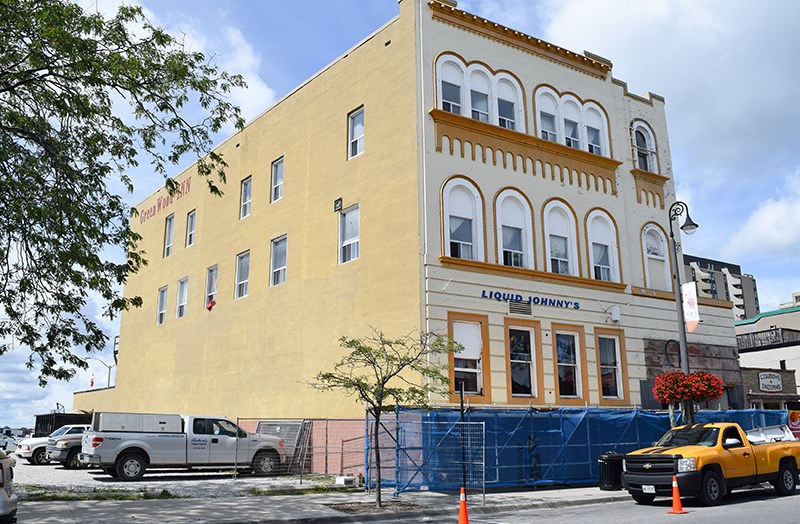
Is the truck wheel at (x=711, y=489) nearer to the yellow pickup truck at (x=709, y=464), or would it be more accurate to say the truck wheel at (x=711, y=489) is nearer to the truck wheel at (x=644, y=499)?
the yellow pickup truck at (x=709, y=464)

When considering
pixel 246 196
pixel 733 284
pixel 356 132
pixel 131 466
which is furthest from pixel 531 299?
pixel 733 284

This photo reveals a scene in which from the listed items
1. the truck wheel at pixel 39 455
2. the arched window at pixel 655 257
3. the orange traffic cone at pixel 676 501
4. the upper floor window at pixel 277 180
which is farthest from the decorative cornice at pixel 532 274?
the truck wheel at pixel 39 455

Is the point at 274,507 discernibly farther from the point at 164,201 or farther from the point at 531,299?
the point at 164,201

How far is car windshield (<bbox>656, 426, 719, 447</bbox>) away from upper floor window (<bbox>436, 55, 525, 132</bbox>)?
11322 mm

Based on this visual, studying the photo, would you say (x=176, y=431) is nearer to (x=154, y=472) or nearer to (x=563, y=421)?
(x=154, y=472)

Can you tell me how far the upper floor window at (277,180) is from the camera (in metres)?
28.9

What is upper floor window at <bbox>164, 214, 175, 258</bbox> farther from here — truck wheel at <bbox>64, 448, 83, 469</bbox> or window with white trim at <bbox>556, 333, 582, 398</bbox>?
window with white trim at <bbox>556, 333, 582, 398</bbox>

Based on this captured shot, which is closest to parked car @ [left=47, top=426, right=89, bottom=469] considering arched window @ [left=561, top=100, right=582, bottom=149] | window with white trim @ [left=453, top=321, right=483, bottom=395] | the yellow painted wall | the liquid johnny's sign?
the yellow painted wall

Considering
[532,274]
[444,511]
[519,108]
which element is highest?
[519,108]

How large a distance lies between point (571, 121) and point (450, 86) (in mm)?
5364

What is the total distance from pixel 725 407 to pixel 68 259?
23.5 m

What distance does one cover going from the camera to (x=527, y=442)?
19.2 metres

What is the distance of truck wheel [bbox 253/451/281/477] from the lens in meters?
22.5

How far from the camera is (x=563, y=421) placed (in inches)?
786
